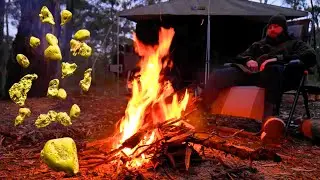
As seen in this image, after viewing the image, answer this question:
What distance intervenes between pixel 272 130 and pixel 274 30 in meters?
1.80

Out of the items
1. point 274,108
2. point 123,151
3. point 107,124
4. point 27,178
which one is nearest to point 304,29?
point 274,108

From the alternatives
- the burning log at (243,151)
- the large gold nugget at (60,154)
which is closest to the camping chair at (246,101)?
the burning log at (243,151)

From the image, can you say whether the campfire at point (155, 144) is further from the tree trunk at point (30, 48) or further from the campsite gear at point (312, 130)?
the tree trunk at point (30, 48)

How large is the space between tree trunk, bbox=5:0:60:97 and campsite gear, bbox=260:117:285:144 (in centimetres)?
414

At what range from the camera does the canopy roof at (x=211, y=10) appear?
277 inches

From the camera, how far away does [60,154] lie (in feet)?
7.00

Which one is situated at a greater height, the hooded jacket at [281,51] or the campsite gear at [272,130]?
the hooded jacket at [281,51]

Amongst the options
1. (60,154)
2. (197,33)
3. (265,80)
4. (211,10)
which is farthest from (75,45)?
(197,33)

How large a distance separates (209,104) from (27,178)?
2.36 meters

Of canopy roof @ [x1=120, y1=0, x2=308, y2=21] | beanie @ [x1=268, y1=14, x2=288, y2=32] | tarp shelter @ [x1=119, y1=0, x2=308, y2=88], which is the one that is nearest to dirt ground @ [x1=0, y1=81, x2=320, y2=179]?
beanie @ [x1=268, y1=14, x2=288, y2=32]

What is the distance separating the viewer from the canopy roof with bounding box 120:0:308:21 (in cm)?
704

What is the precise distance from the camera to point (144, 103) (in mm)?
2969

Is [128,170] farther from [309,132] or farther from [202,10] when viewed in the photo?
[202,10]

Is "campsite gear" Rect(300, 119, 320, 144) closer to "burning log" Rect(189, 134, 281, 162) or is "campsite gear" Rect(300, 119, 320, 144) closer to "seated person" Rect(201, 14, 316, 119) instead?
"seated person" Rect(201, 14, 316, 119)
